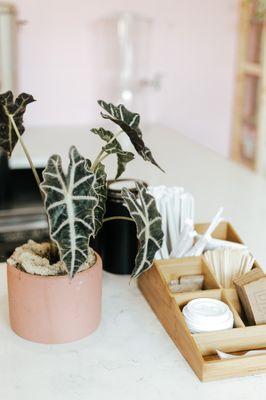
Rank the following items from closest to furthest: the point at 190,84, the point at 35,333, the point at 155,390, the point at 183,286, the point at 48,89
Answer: the point at 155,390 < the point at 35,333 < the point at 183,286 < the point at 48,89 < the point at 190,84

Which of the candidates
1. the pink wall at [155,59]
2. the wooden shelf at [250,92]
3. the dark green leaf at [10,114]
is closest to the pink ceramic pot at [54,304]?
the dark green leaf at [10,114]

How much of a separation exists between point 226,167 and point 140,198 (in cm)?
132

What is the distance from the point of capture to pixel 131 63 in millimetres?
2920

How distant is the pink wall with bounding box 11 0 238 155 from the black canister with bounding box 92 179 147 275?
1.69 m

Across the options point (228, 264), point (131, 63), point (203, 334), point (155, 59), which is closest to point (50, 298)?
point (203, 334)

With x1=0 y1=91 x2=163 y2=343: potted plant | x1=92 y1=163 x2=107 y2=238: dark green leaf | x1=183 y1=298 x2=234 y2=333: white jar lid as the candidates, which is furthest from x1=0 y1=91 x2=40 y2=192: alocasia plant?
x1=183 y1=298 x2=234 y2=333: white jar lid

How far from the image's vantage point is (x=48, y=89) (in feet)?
9.57

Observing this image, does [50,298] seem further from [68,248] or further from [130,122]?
[130,122]

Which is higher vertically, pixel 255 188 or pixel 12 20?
pixel 12 20

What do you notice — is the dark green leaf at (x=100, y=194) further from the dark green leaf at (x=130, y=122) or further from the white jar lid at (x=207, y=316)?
the white jar lid at (x=207, y=316)

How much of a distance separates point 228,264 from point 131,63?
1897mm

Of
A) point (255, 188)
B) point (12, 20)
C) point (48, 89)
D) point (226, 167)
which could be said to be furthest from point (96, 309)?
point (48, 89)

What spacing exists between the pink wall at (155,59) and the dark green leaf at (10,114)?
72.3 inches

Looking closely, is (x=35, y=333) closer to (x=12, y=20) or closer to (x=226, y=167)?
(x=226, y=167)
